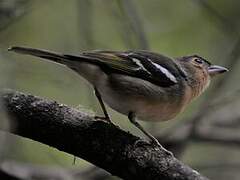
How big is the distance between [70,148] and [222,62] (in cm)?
423

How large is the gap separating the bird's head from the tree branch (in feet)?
4.54

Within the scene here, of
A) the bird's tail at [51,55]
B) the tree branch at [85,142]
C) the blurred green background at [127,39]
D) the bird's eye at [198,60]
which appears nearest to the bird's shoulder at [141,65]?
the bird's tail at [51,55]

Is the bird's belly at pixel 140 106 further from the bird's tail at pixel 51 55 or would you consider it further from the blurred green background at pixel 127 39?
the blurred green background at pixel 127 39

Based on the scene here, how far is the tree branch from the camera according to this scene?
12.0ft

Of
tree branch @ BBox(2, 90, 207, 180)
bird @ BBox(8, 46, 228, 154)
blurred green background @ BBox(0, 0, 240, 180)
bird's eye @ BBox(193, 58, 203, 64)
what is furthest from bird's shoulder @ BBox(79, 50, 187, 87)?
blurred green background @ BBox(0, 0, 240, 180)

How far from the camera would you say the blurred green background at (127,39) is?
629 cm

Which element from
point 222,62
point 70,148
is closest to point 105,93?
point 70,148

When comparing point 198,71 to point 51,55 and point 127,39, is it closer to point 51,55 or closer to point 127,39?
point 127,39

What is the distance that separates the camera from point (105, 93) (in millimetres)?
4301

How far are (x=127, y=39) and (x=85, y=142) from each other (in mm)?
2484

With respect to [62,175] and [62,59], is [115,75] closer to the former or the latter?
[62,59]

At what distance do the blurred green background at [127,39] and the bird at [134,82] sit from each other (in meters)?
1.25

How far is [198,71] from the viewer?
5.24 m

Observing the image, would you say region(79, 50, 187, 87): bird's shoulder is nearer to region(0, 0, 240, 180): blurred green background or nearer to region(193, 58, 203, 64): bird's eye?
region(193, 58, 203, 64): bird's eye
